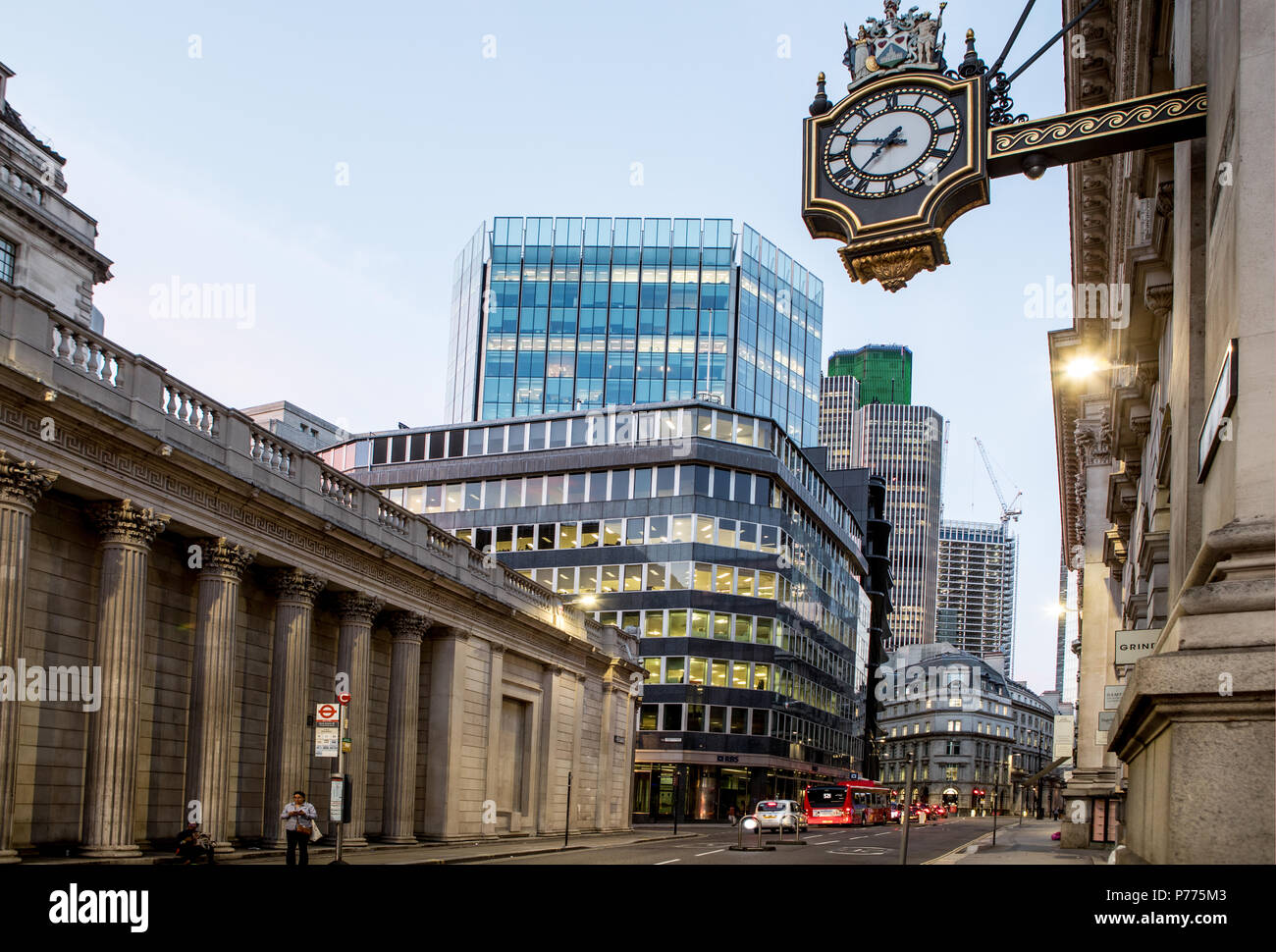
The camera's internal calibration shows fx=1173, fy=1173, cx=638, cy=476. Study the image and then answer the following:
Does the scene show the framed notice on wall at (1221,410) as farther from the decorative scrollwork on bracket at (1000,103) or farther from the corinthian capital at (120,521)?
the corinthian capital at (120,521)

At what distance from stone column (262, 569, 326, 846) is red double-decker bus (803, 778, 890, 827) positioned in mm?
54747

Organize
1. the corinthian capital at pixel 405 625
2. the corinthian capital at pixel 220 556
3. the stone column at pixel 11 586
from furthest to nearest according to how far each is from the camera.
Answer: the corinthian capital at pixel 405 625
the corinthian capital at pixel 220 556
the stone column at pixel 11 586

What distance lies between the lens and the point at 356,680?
31891 millimetres

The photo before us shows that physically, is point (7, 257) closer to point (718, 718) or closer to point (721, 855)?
point (721, 855)

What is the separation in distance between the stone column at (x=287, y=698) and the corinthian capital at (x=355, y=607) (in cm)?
222

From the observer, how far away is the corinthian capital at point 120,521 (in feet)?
74.8

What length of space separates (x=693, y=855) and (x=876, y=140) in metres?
29.0

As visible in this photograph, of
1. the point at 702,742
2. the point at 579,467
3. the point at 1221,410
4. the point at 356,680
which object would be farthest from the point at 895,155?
the point at 702,742

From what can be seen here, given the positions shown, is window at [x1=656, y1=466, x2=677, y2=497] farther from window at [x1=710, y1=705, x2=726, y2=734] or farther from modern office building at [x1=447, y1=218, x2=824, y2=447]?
modern office building at [x1=447, y1=218, x2=824, y2=447]

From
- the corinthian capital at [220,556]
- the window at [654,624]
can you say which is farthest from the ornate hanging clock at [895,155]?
the window at [654,624]

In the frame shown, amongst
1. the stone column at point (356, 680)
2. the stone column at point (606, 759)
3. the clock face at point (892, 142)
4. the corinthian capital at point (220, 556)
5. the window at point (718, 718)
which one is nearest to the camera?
the clock face at point (892, 142)
